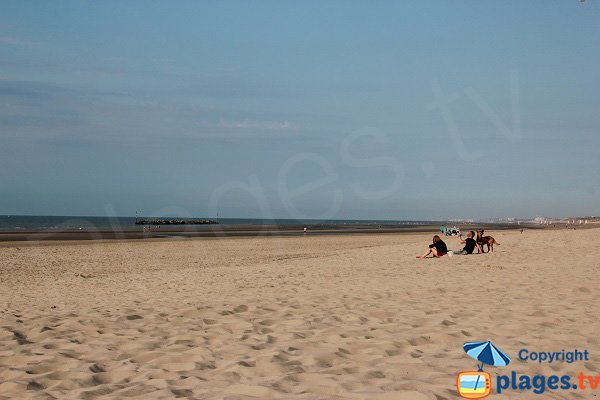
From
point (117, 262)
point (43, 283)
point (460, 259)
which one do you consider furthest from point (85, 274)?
point (460, 259)

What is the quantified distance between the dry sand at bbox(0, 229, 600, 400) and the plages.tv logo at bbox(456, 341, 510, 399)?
11 centimetres

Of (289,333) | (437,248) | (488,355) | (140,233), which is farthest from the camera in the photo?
(140,233)

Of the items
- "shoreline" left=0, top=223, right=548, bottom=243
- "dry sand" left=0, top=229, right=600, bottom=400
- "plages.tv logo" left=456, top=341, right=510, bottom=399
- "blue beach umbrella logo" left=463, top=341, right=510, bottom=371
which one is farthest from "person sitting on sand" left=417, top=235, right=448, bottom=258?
"shoreline" left=0, top=223, right=548, bottom=243

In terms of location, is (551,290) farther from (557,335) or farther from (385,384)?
(385,384)

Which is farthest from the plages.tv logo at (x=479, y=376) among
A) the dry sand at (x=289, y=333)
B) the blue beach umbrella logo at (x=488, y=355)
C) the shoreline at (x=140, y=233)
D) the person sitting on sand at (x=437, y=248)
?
the shoreline at (x=140, y=233)

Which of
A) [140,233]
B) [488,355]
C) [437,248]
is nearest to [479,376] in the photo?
[488,355]

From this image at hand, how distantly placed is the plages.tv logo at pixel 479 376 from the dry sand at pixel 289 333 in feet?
0.36

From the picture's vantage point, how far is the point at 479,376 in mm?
4598

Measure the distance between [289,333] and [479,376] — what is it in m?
2.72

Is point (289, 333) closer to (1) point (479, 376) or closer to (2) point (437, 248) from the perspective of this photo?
(1) point (479, 376)

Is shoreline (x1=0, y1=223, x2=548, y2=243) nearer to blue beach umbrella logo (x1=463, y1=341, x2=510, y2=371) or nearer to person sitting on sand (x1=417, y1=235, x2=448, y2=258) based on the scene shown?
person sitting on sand (x1=417, y1=235, x2=448, y2=258)

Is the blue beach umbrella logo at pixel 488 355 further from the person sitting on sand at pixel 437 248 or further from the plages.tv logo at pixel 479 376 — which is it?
the person sitting on sand at pixel 437 248

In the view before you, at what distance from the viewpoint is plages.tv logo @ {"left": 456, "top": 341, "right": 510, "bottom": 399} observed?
14.2 feet

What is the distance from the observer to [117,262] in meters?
22.6
